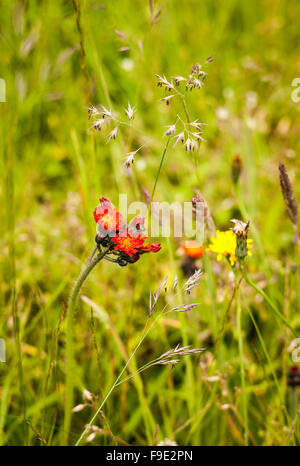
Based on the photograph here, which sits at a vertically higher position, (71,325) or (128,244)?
(128,244)

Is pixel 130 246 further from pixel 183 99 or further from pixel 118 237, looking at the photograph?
pixel 183 99

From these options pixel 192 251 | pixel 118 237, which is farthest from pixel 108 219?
pixel 192 251

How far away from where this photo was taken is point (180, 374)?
3.99 ft

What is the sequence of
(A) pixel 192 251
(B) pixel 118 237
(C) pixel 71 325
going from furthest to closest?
(A) pixel 192 251 → (C) pixel 71 325 → (B) pixel 118 237

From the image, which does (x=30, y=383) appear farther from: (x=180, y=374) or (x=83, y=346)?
(x=180, y=374)

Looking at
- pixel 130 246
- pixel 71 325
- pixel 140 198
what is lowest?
pixel 71 325

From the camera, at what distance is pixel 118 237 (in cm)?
64

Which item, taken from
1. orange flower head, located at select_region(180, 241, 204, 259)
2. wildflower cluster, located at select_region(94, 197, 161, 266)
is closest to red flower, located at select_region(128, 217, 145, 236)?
wildflower cluster, located at select_region(94, 197, 161, 266)

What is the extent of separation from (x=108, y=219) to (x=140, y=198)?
0.65 meters

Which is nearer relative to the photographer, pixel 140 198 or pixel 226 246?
pixel 226 246

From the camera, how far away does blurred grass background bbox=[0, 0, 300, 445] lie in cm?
99

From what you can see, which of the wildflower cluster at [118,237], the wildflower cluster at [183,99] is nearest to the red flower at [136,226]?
the wildflower cluster at [118,237]

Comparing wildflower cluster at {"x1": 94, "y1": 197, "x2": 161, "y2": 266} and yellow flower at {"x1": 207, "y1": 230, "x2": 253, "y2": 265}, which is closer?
wildflower cluster at {"x1": 94, "y1": 197, "x2": 161, "y2": 266}

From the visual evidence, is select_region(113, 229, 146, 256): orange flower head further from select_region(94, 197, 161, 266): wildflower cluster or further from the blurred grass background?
the blurred grass background
